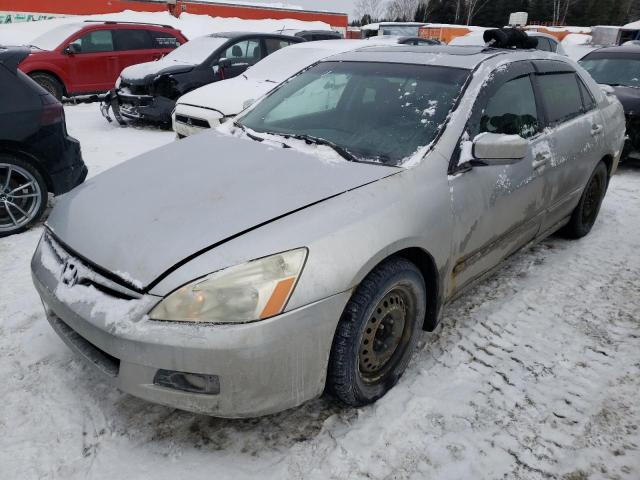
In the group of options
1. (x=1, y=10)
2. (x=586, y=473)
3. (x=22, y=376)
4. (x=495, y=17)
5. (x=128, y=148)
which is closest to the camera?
(x=586, y=473)

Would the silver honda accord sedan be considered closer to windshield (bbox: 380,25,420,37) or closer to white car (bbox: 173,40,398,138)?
white car (bbox: 173,40,398,138)

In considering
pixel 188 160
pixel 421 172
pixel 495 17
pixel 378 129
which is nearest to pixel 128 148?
pixel 188 160

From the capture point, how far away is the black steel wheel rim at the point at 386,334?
7.13 ft

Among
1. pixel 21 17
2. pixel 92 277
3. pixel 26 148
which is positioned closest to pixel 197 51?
pixel 26 148

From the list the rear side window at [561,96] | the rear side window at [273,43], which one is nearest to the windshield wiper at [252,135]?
the rear side window at [561,96]

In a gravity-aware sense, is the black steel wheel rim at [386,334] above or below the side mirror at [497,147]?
below

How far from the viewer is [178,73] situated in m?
8.15

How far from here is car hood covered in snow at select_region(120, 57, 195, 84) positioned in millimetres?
8044

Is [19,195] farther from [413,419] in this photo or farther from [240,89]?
[413,419]

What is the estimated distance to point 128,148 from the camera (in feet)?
22.7

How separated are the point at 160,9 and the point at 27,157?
22989mm

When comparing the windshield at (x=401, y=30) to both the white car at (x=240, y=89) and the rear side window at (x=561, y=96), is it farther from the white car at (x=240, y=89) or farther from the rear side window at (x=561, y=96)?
the rear side window at (x=561, y=96)

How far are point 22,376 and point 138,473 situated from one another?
0.92 meters

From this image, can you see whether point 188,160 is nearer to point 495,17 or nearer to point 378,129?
point 378,129
